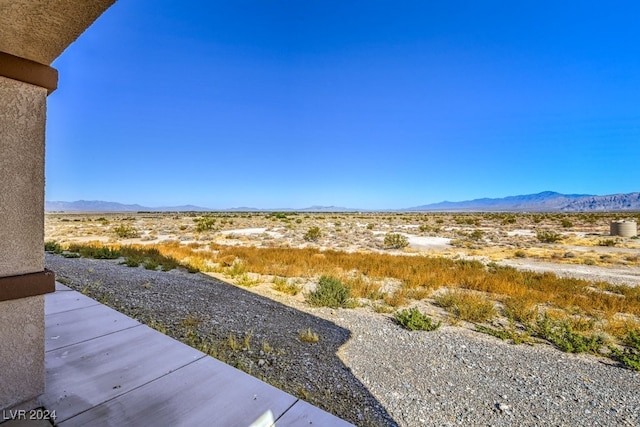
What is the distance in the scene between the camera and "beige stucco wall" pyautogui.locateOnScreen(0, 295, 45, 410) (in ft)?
7.50

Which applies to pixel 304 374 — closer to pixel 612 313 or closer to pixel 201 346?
pixel 201 346

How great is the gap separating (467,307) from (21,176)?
7.95 metres

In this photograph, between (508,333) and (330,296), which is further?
(330,296)

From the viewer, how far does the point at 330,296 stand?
775 centimetres

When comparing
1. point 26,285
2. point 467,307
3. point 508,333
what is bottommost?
point 508,333

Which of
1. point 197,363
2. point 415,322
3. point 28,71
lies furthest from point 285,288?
point 28,71

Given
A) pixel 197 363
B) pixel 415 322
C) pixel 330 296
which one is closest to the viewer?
pixel 197 363

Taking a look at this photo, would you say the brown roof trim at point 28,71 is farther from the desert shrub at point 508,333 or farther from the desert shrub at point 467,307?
the desert shrub at point 467,307

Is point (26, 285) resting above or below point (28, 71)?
below

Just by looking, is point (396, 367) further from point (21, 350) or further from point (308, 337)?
point (21, 350)

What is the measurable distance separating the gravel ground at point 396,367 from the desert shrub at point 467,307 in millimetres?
801

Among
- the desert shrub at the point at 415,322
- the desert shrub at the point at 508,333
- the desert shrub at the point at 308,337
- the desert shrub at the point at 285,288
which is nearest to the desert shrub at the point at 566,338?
the desert shrub at the point at 508,333

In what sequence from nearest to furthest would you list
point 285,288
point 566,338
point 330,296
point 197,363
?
point 197,363
point 566,338
point 330,296
point 285,288

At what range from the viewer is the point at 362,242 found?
22.5m
